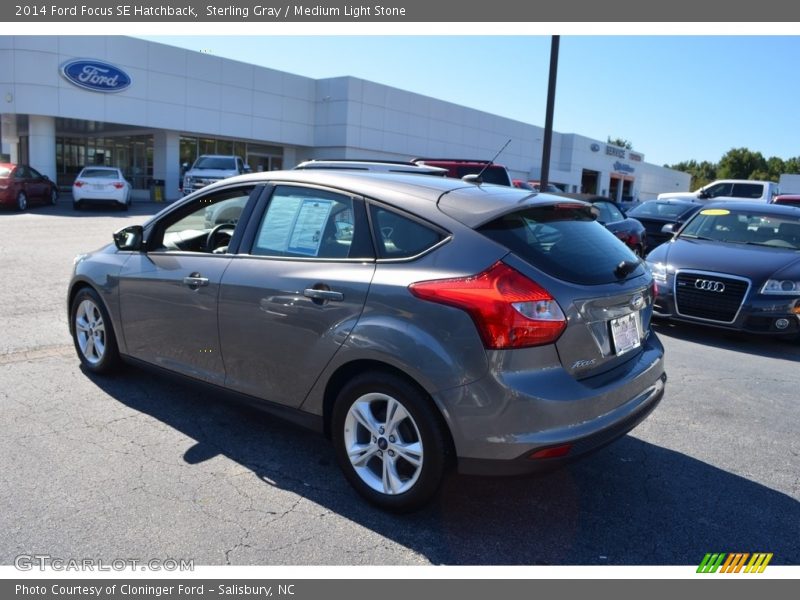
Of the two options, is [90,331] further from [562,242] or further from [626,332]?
[626,332]

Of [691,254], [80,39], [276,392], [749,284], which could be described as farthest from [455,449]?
[80,39]

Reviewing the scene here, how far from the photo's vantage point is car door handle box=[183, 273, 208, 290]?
13.3ft

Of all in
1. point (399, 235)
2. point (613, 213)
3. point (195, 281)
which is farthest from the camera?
point (613, 213)

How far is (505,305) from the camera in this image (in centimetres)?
288

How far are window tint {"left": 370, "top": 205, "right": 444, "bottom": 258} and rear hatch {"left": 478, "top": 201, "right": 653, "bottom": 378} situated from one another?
277 millimetres

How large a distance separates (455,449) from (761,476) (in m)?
2.14

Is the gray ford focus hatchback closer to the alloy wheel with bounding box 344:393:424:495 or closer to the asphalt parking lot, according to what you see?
the alloy wheel with bounding box 344:393:424:495

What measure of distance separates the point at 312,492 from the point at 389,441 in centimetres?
62

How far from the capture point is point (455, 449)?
303 cm

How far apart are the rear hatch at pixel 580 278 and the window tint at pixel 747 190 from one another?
20.0m

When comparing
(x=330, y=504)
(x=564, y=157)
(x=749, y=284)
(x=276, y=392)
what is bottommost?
(x=330, y=504)

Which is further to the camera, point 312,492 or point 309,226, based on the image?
point 309,226

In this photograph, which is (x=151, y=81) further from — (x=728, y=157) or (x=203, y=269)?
(x=728, y=157)

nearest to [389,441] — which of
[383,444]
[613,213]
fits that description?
[383,444]
